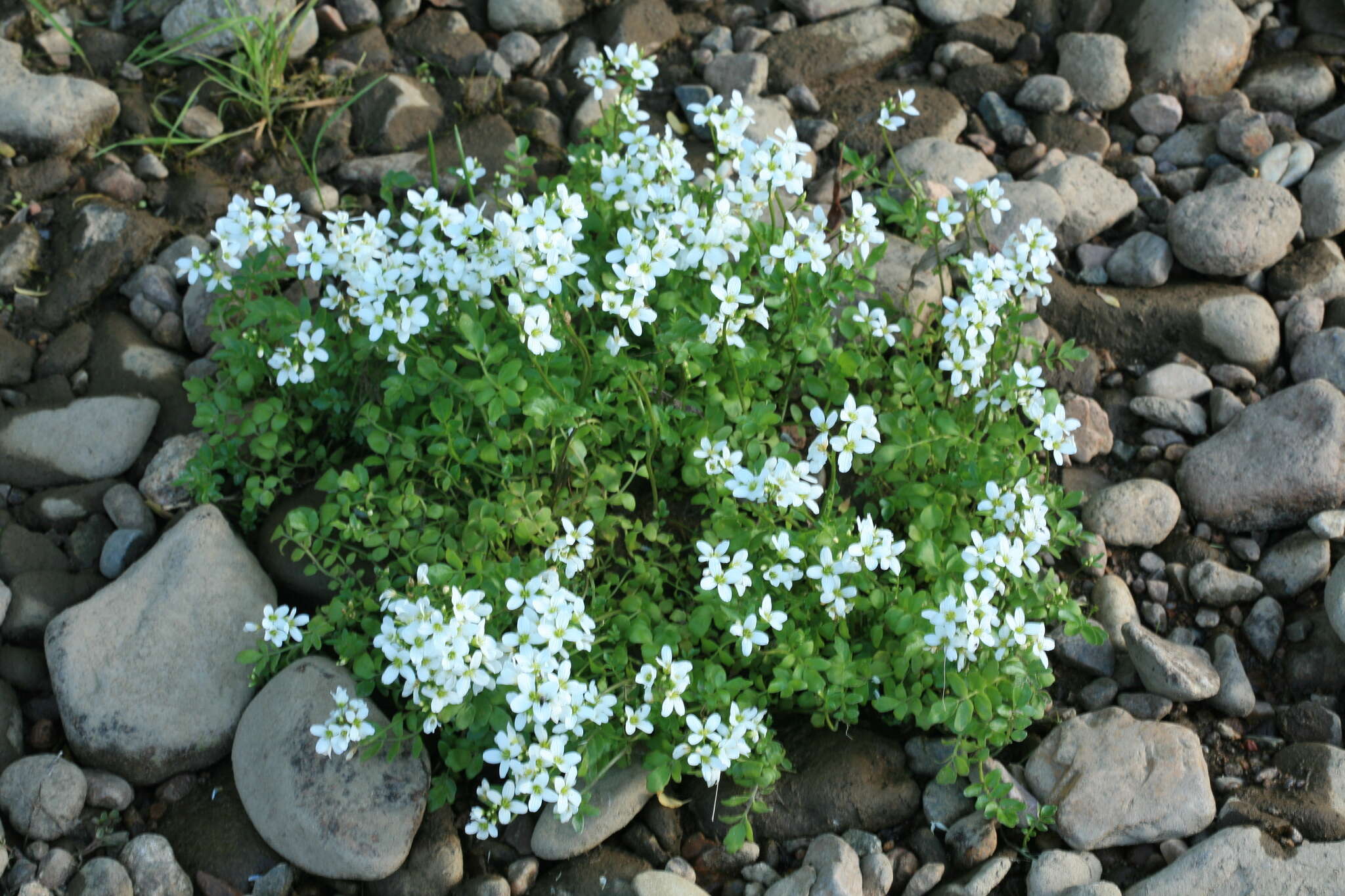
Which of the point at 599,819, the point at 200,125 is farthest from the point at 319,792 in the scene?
the point at 200,125

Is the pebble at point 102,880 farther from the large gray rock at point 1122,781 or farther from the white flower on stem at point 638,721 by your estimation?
the large gray rock at point 1122,781

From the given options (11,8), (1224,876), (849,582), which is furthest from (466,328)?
(11,8)

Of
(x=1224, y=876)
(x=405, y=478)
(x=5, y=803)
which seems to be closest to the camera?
(x=1224, y=876)

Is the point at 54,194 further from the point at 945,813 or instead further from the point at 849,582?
the point at 945,813

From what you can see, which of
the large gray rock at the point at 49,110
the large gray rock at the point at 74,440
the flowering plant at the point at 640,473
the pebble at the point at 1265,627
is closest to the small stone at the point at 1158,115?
the flowering plant at the point at 640,473

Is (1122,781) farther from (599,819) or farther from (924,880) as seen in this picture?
(599,819)
